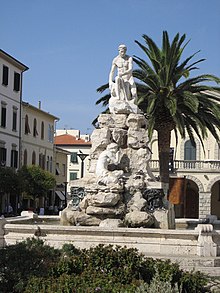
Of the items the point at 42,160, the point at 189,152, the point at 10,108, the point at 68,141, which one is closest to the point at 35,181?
the point at 10,108

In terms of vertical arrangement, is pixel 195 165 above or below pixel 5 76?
below

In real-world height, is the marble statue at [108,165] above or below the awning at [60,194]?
above

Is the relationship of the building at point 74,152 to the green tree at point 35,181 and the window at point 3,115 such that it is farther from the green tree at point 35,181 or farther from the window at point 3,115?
the green tree at point 35,181

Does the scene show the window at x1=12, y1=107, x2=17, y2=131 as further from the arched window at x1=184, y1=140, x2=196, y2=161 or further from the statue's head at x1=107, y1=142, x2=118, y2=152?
the statue's head at x1=107, y1=142, x2=118, y2=152

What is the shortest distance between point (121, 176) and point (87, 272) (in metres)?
8.23

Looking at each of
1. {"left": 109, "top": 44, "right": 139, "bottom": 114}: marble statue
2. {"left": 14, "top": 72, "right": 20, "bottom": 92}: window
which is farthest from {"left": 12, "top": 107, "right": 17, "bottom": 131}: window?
{"left": 109, "top": 44, "right": 139, "bottom": 114}: marble statue

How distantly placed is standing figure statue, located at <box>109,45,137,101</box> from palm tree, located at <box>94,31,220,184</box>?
18.5 ft

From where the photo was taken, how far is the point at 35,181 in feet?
148

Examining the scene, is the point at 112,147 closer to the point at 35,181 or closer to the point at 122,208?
the point at 122,208

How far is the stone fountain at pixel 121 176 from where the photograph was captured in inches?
631

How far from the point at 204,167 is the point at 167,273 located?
41575 millimetres

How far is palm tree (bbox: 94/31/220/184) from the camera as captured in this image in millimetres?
25312

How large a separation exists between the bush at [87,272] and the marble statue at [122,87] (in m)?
9.61

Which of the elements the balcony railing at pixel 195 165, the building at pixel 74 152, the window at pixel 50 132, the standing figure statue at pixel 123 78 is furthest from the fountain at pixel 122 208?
the building at pixel 74 152
